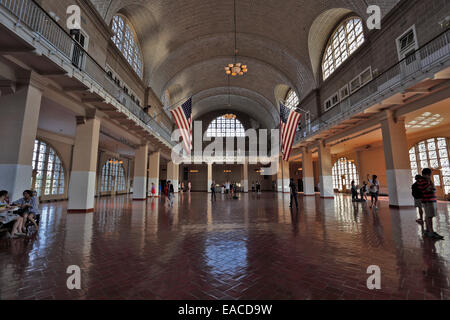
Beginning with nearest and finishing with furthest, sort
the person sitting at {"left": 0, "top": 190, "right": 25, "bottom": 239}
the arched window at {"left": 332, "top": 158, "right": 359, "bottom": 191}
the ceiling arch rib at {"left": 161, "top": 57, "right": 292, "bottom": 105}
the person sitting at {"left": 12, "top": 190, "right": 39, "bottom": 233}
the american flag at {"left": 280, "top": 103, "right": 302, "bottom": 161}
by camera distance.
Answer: the person sitting at {"left": 0, "top": 190, "right": 25, "bottom": 239}
the person sitting at {"left": 12, "top": 190, "right": 39, "bottom": 233}
the american flag at {"left": 280, "top": 103, "right": 302, "bottom": 161}
the ceiling arch rib at {"left": 161, "top": 57, "right": 292, "bottom": 105}
the arched window at {"left": 332, "top": 158, "right": 359, "bottom": 191}

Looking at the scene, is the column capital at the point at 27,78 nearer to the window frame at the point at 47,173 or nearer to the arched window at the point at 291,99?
the window frame at the point at 47,173

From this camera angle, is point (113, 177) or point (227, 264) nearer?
point (227, 264)

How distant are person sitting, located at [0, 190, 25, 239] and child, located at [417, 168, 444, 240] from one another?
897cm

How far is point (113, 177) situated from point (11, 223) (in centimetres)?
1769

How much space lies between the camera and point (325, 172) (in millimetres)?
15562

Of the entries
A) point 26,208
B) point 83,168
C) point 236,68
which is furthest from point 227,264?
point 236,68

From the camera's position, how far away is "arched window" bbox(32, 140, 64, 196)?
41.8ft

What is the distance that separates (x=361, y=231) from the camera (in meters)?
4.76

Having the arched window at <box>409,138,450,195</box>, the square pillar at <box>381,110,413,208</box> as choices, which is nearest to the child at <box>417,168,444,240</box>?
the square pillar at <box>381,110,413,208</box>

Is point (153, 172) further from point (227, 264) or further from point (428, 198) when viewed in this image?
point (428, 198)

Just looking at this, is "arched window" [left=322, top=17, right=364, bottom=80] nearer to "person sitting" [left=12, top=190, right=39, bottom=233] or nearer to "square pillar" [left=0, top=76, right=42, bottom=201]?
"square pillar" [left=0, top=76, right=42, bottom=201]
